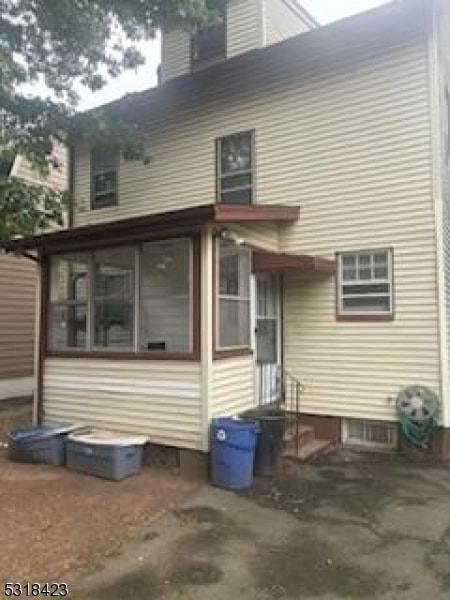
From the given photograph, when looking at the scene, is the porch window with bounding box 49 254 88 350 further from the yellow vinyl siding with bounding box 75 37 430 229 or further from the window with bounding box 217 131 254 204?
the window with bounding box 217 131 254 204

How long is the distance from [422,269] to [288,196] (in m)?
2.71

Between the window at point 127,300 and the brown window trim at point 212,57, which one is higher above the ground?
the brown window trim at point 212,57

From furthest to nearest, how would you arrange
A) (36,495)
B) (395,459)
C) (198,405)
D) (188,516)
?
1. (395,459)
2. (198,405)
3. (36,495)
4. (188,516)

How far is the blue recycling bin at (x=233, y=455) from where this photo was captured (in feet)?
21.7

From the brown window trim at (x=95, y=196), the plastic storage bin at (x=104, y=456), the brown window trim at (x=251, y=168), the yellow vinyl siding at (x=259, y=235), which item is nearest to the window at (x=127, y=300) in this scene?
the yellow vinyl siding at (x=259, y=235)

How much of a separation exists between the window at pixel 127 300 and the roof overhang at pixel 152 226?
237 mm

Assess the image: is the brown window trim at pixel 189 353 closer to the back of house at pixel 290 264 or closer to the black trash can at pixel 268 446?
the back of house at pixel 290 264

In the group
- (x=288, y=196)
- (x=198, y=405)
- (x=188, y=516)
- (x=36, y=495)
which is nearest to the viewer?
(x=188, y=516)

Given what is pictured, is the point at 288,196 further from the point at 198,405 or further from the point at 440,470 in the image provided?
the point at 440,470

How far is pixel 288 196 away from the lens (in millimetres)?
9570

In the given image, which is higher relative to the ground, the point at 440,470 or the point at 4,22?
the point at 4,22

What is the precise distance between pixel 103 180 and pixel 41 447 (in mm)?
6789

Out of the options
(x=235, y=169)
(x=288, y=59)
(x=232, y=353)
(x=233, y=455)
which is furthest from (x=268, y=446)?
(x=288, y=59)

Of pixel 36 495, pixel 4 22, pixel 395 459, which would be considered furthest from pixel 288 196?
pixel 36 495
